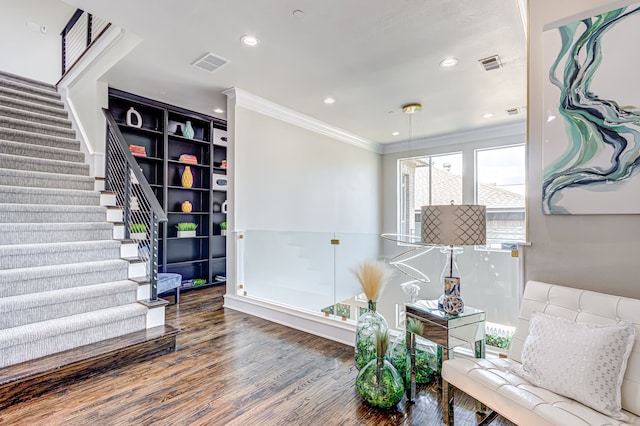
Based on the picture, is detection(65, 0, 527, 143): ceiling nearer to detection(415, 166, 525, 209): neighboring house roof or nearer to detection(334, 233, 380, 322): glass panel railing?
detection(415, 166, 525, 209): neighboring house roof

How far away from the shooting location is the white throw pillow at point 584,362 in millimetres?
1324

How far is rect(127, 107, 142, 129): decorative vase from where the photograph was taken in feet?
14.4

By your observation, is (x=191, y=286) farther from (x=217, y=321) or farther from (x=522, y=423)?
(x=522, y=423)

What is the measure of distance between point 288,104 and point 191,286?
10.1 feet

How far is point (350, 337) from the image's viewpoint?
9.62ft

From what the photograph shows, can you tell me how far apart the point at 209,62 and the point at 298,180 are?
2.16 metres

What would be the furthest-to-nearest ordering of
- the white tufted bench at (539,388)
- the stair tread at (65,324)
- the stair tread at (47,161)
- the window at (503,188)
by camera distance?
the window at (503,188)
the stair tread at (47,161)
the stair tread at (65,324)
the white tufted bench at (539,388)

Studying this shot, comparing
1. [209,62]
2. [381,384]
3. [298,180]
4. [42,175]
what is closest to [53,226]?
[42,175]

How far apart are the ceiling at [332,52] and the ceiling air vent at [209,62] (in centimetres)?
7

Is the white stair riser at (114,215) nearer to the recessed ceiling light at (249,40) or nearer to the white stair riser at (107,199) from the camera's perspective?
the white stair riser at (107,199)

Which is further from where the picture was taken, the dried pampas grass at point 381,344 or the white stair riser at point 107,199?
the white stair riser at point 107,199

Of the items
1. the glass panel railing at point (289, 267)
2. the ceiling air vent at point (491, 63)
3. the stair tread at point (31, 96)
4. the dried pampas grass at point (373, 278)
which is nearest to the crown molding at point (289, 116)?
the glass panel railing at point (289, 267)

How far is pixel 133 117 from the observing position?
445 centimetres

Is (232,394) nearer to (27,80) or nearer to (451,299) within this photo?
(451,299)
